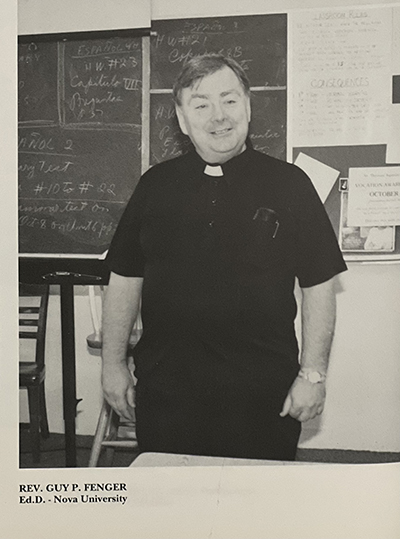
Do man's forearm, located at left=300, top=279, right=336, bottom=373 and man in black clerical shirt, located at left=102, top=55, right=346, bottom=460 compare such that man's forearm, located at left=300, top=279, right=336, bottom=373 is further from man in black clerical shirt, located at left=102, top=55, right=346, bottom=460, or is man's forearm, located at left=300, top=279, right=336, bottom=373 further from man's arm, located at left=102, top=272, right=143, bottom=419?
man's arm, located at left=102, top=272, right=143, bottom=419

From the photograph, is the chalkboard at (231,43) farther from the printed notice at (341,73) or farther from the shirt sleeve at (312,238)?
the shirt sleeve at (312,238)

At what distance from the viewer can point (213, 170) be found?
1.13 meters

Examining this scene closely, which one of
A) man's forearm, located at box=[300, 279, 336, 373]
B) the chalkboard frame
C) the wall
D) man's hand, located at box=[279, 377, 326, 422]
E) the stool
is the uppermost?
the wall

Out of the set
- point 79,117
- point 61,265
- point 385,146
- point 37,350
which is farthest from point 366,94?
point 37,350

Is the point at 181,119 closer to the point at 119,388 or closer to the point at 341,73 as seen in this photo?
the point at 341,73

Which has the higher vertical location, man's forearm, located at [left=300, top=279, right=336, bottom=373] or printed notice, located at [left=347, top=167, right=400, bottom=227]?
printed notice, located at [left=347, top=167, right=400, bottom=227]

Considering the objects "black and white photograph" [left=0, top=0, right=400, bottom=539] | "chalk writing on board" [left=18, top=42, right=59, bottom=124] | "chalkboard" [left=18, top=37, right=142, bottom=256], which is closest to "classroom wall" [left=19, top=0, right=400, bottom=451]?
"black and white photograph" [left=0, top=0, right=400, bottom=539]

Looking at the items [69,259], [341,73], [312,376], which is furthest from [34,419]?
[341,73]

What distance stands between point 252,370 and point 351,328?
0.68ft

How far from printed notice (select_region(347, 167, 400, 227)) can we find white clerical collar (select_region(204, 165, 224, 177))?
25 cm

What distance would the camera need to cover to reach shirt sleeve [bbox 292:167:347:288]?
1131 millimetres

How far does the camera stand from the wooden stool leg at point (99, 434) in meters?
1.11

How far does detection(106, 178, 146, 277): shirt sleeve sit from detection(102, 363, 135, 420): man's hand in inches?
7.4

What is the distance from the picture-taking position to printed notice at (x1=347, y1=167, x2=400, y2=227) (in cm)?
114
